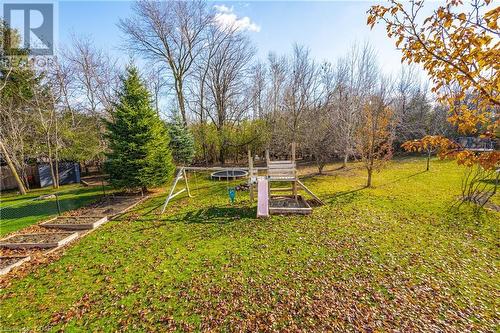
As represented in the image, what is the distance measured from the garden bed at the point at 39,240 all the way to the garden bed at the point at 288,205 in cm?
640

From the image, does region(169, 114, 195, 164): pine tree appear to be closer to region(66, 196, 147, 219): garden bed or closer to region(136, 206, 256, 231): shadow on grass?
region(66, 196, 147, 219): garden bed

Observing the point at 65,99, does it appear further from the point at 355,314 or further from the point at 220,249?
the point at 355,314

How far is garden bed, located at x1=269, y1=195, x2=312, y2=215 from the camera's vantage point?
799cm

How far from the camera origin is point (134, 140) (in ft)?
35.9

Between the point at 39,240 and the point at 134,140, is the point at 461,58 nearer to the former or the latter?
the point at 39,240

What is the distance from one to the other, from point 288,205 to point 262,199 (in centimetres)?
138

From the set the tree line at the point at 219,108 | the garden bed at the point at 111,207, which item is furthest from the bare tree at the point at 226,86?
the garden bed at the point at 111,207

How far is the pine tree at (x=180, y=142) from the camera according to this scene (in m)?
18.2

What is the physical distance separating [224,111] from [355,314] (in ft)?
67.6

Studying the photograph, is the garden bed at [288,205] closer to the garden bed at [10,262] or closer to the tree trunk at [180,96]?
the garden bed at [10,262]

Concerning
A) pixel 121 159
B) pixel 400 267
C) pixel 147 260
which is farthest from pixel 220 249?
pixel 121 159

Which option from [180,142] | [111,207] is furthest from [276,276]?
[180,142]

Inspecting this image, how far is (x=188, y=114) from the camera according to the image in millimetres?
23141

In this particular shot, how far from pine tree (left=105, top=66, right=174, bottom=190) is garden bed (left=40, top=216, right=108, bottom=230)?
9.19ft
